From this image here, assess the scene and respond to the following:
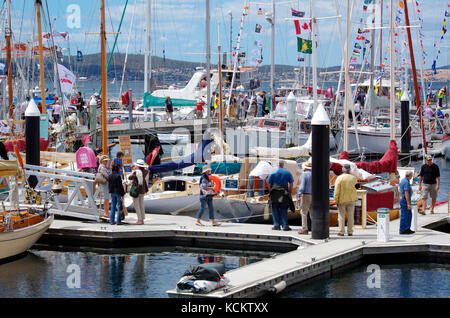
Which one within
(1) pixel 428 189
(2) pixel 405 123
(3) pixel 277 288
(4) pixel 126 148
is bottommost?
(3) pixel 277 288

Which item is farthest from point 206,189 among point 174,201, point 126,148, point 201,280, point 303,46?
point 303,46

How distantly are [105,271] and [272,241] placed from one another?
3.66 meters

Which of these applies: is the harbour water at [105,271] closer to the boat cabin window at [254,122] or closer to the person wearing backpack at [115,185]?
the person wearing backpack at [115,185]

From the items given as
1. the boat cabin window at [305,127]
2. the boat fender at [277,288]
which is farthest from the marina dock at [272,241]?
the boat cabin window at [305,127]

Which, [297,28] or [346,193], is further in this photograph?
[297,28]

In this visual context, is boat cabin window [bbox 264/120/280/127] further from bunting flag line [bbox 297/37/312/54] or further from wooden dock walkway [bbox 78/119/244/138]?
bunting flag line [bbox 297/37/312/54]

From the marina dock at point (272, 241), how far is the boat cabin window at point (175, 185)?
1.74 m

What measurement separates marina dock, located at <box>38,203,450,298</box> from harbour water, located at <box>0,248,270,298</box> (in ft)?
1.13

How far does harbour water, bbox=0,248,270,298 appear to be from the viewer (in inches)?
554

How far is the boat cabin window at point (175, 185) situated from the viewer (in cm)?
2138

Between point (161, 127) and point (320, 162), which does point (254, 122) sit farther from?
point (320, 162)

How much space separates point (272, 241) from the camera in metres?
17.0

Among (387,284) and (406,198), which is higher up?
(406,198)
